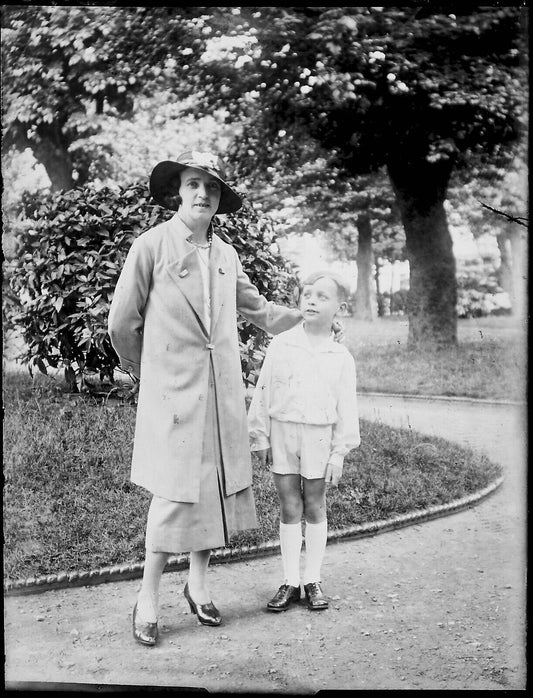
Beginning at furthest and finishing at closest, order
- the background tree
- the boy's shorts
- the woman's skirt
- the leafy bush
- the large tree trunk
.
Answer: the leafy bush < the large tree trunk < the background tree < the boy's shorts < the woman's skirt

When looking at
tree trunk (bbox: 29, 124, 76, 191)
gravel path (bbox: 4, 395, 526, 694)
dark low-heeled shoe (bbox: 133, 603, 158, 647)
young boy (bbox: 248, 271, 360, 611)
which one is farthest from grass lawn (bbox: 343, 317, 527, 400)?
tree trunk (bbox: 29, 124, 76, 191)

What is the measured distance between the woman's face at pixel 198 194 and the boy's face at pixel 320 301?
23.7 inches

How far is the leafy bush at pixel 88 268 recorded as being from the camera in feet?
13.7

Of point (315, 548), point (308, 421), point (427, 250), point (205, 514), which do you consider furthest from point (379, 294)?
point (205, 514)

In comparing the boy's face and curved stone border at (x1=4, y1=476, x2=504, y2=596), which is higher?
the boy's face

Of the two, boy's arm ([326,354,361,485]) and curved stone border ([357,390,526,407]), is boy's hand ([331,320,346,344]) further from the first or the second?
curved stone border ([357,390,526,407])

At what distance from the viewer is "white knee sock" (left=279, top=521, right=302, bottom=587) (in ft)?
11.7

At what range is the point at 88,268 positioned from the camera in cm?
434

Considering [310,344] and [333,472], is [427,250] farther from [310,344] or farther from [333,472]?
[333,472]

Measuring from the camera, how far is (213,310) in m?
3.40

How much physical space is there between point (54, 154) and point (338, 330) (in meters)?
1.80

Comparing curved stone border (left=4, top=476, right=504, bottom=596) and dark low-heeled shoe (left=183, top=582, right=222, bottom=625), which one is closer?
dark low-heeled shoe (left=183, top=582, right=222, bottom=625)

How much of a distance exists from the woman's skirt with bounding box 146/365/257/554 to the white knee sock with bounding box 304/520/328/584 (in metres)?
0.37

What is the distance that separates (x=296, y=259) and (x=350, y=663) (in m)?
2.07
